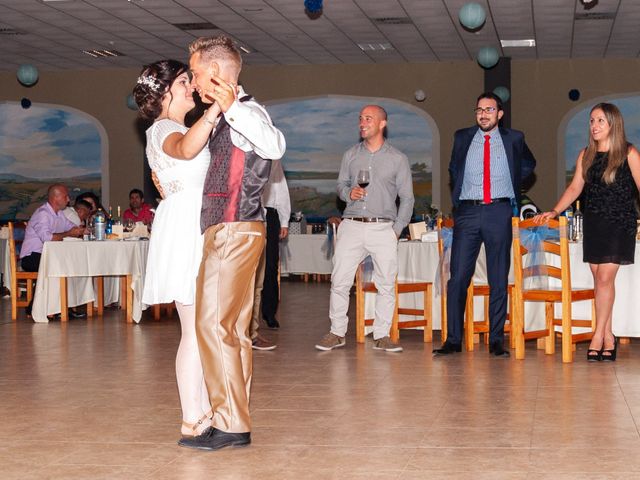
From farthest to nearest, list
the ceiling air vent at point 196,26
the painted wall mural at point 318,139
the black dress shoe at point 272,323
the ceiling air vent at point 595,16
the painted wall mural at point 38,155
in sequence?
the painted wall mural at point 38,155
the painted wall mural at point 318,139
the ceiling air vent at point 196,26
the ceiling air vent at point 595,16
the black dress shoe at point 272,323

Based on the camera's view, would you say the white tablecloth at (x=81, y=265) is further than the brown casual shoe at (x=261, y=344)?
Yes

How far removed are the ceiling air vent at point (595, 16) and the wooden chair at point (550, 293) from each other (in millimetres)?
6871

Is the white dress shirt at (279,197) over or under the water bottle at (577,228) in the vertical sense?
over

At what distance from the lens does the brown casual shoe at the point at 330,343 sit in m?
6.88

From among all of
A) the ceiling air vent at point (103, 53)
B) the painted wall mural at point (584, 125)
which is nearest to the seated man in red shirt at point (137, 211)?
the ceiling air vent at point (103, 53)

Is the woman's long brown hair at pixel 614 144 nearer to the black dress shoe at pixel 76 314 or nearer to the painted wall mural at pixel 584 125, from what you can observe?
the black dress shoe at pixel 76 314

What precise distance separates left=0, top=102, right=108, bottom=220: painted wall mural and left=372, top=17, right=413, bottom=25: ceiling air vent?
6935 mm

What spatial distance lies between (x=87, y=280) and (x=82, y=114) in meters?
9.18

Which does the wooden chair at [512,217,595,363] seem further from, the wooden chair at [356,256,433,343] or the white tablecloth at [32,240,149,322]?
the white tablecloth at [32,240,149,322]

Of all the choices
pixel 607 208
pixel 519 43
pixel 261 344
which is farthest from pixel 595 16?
pixel 261 344

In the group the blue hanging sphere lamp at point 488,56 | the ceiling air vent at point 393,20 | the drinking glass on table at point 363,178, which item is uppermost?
the ceiling air vent at point 393,20

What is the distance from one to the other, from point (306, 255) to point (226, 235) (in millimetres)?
11081

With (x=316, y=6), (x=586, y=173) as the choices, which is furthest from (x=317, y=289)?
(x=586, y=173)

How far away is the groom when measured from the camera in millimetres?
3520
